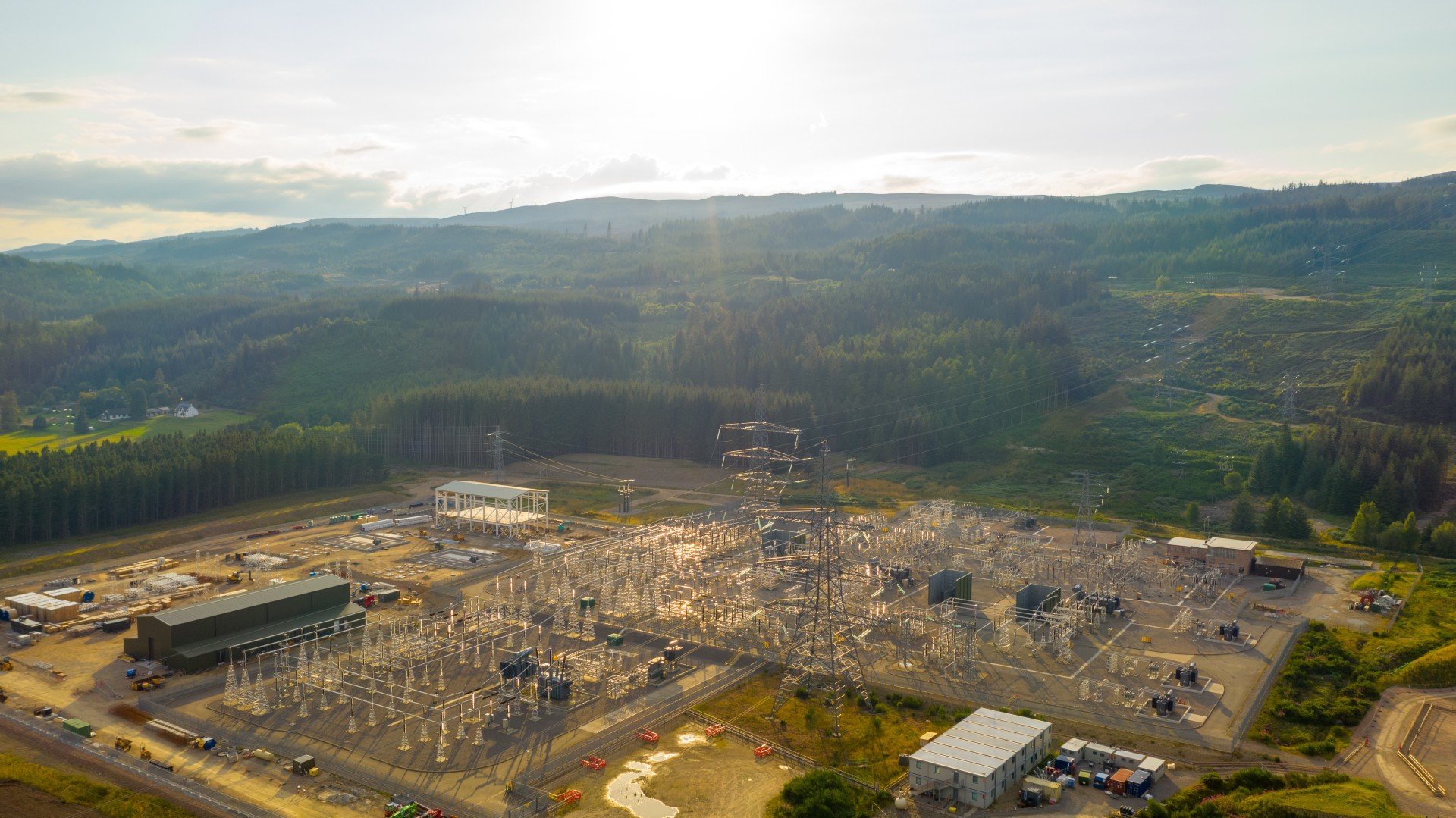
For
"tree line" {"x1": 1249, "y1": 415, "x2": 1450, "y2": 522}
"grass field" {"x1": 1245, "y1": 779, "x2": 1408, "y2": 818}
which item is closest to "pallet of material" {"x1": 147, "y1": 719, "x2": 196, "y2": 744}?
"grass field" {"x1": 1245, "y1": 779, "x2": 1408, "y2": 818}

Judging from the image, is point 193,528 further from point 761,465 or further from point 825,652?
point 825,652

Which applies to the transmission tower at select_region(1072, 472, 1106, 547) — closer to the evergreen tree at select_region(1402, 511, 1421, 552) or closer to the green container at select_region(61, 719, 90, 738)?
the evergreen tree at select_region(1402, 511, 1421, 552)

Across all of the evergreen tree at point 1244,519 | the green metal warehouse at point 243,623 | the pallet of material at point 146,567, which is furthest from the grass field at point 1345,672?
the pallet of material at point 146,567

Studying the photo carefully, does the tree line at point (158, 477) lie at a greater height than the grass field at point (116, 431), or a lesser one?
greater

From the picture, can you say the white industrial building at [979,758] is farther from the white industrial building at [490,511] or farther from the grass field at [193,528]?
the grass field at [193,528]

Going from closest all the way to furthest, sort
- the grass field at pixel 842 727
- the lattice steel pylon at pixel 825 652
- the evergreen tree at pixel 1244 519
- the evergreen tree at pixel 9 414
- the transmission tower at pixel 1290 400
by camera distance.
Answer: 1. the grass field at pixel 842 727
2. the lattice steel pylon at pixel 825 652
3. the evergreen tree at pixel 1244 519
4. the transmission tower at pixel 1290 400
5. the evergreen tree at pixel 9 414

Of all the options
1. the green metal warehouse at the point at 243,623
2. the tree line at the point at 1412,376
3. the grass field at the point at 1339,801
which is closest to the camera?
the grass field at the point at 1339,801

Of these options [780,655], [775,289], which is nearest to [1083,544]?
[780,655]

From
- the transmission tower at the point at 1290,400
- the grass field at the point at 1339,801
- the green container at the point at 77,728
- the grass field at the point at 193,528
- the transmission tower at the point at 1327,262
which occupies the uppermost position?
the transmission tower at the point at 1327,262
